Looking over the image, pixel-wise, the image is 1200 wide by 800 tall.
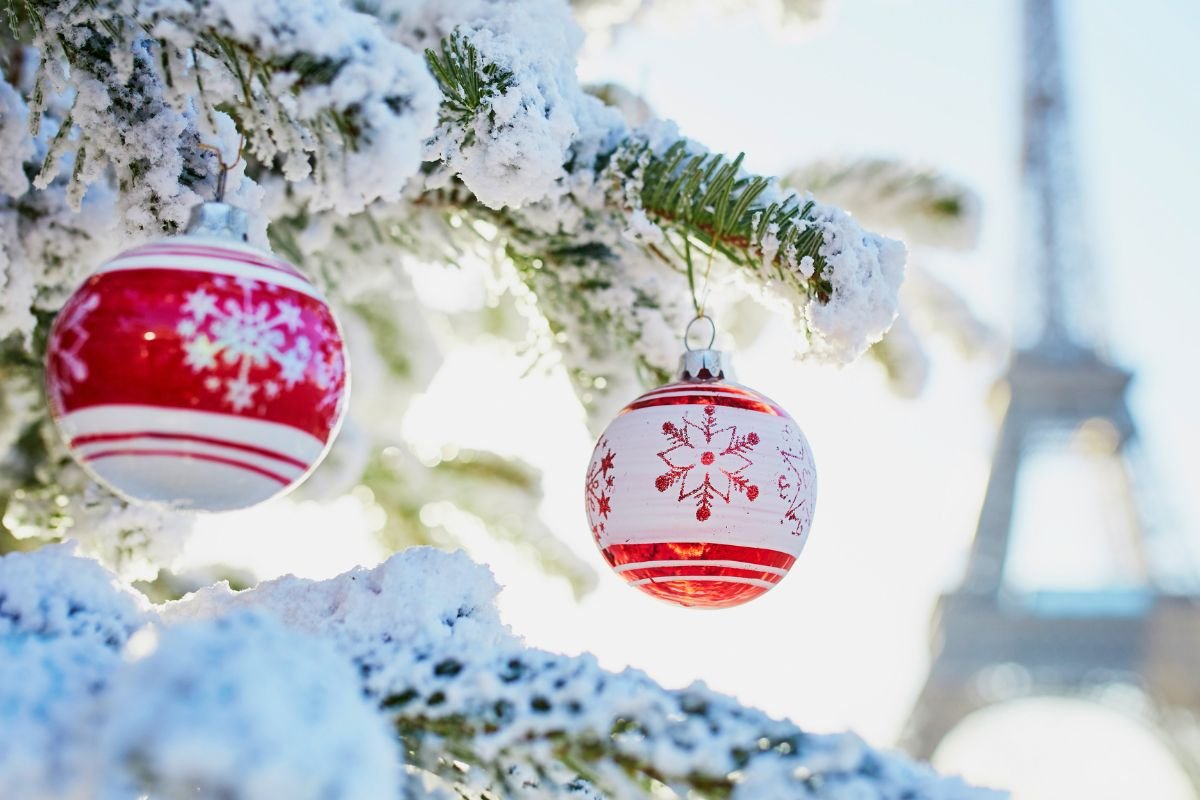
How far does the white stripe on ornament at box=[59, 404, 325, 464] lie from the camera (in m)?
0.69

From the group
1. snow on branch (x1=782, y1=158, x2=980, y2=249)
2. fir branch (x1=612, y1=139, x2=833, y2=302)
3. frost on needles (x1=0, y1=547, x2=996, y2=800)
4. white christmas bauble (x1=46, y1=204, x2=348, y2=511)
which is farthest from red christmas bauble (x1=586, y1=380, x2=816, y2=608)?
snow on branch (x1=782, y1=158, x2=980, y2=249)

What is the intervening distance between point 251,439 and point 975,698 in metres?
11.6

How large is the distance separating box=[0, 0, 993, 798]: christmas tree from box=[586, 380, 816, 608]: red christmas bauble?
3.9 inches

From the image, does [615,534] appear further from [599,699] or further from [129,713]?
[129,713]

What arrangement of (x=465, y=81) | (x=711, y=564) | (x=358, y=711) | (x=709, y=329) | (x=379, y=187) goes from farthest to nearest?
1. (x=709, y=329)
2. (x=711, y=564)
3. (x=465, y=81)
4. (x=379, y=187)
5. (x=358, y=711)

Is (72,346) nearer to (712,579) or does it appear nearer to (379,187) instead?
(379,187)

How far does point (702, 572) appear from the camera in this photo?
40.2 inches

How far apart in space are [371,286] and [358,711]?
1.13 meters

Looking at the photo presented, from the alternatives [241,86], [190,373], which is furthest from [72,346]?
[241,86]

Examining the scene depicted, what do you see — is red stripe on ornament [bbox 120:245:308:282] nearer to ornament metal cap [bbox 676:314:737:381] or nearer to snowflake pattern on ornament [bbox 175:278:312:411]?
snowflake pattern on ornament [bbox 175:278:312:411]

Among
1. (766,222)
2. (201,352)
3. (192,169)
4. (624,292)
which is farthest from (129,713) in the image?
(624,292)

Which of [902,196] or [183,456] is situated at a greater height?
[902,196]

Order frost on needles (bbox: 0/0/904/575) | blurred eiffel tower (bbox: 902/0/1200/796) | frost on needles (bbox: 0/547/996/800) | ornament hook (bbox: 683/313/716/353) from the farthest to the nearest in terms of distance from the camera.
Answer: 1. blurred eiffel tower (bbox: 902/0/1200/796)
2. ornament hook (bbox: 683/313/716/353)
3. frost on needles (bbox: 0/0/904/575)
4. frost on needles (bbox: 0/547/996/800)

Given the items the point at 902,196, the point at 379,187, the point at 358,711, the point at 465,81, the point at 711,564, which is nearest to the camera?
the point at 358,711
